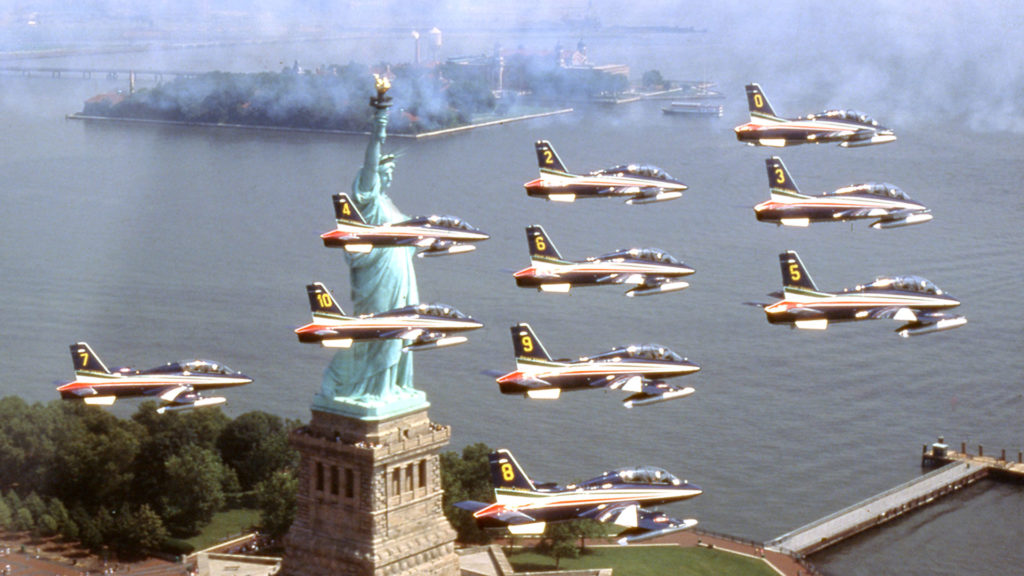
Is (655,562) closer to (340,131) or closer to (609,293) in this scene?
(609,293)

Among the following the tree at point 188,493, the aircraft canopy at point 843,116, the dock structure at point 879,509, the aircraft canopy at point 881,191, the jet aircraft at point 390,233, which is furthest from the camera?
the dock structure at point 879,509

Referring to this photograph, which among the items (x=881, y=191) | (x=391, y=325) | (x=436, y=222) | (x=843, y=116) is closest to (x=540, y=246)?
(x=436, y=222)

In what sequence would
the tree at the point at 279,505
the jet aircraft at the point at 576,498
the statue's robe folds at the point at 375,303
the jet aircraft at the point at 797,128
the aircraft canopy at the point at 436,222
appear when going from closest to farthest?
1. the jet aircraft at the point at 576,498
2. the jet aircraft at the point at 797,128
3. the aircraft canopy at the point at 436,222
4. the statue's robe folds at the point at 375,303
5. the tree at the point at 279,505

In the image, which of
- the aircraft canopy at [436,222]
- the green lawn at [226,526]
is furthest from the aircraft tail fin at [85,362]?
the green lawn at [226,526]

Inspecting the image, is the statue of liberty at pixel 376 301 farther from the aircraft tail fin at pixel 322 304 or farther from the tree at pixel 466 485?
the tree at pixel 466 485

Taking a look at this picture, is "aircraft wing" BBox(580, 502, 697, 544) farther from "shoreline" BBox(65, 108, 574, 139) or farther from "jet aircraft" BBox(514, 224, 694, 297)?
"shoreline" BBox(65, 108, 574, 139)

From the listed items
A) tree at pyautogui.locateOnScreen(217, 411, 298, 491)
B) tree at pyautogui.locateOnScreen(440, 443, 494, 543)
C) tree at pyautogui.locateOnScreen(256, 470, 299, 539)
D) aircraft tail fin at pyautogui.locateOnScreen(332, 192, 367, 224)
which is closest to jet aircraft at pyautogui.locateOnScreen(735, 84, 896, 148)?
aircraft tail fin at pyautogui.locateOnScreen(332, 192, 367, 224)

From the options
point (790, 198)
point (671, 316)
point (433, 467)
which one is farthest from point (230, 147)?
point (790, 198)
